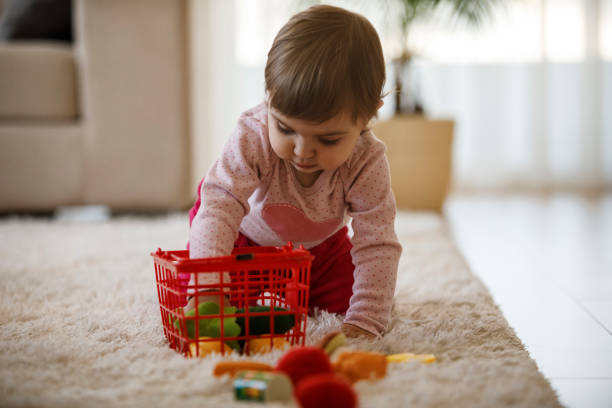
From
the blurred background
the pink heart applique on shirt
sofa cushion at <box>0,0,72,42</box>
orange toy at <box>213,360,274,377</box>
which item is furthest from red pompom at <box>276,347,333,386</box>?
sofa cushion at <box>0,0,72,42</box>

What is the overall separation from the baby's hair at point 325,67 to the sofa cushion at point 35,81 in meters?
1.31

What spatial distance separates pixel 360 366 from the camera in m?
0.70

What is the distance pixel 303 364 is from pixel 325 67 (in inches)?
13.6

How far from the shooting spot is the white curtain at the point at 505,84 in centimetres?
281

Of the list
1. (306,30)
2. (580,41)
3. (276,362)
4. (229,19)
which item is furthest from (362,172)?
(580,41)

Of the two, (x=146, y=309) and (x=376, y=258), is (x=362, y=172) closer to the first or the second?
(x=376, y=258)

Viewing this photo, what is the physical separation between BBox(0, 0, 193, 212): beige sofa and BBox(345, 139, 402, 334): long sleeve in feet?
3.96

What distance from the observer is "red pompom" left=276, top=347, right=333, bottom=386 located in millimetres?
662

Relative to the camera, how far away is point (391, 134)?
7.50 feet

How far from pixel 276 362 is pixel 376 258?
0.26 meters

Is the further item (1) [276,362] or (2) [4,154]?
(2) [4,154]

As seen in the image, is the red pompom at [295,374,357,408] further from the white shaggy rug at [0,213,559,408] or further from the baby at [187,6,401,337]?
the baby at [187,6,401,337]

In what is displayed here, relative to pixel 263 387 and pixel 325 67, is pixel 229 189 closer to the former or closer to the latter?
pixel 325 67

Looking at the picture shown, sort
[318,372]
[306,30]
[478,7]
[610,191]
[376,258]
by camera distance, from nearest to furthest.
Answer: [318,372]
[306,30]
[376,258]
[478,7]
[610,191]
